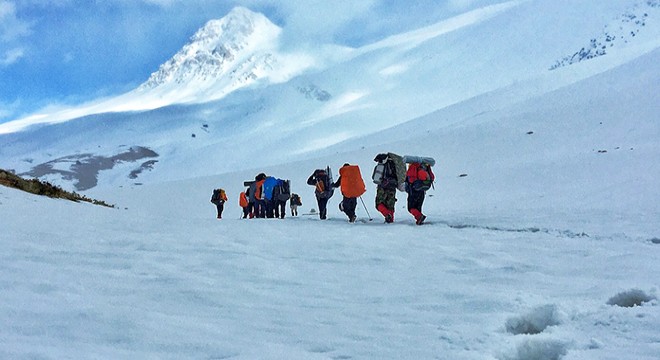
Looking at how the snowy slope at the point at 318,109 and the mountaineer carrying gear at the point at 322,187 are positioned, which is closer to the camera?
the mountaineer carrying gear at the point at 322,187

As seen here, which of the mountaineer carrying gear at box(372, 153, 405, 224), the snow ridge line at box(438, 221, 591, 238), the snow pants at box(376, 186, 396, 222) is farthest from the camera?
the snow pants at box(376, 186, 396, 222)

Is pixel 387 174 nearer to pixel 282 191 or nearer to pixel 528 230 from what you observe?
pixel 528 230

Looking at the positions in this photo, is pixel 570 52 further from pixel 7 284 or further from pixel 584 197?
pixel 7 284

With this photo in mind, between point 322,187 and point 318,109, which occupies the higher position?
point 318,109

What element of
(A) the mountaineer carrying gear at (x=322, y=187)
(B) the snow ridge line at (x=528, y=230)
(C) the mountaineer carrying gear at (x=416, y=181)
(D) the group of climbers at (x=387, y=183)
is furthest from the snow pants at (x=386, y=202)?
(A) the mountaineer carrying gear at (x=322, y=187)

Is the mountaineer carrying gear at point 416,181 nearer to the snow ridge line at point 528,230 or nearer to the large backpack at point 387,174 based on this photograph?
the large backpack at point 387,174

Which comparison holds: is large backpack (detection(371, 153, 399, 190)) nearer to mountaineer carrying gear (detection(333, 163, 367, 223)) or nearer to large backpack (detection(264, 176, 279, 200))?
mountaineer carrying gear (detection(333, 163, 367, 223))

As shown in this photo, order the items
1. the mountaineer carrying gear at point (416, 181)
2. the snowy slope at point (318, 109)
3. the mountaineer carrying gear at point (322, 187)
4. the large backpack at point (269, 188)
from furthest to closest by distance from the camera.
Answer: the snowy slope at point (318, 109) → the large backpack at point (269, 188) → the mountaineer carrying gear at point (322, 187) → the mountaineer carrying gear at point (416, 181)

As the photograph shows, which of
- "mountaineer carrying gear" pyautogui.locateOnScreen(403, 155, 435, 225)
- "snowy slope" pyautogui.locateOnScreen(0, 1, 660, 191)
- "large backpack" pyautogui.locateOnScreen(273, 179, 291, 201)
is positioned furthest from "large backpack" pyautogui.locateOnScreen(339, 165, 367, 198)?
"snowy slope" pyautogui.locateOnScreen(0, 1, 660, 191)

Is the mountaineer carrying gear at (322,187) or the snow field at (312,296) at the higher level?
the mountaineer carrying gear at (322,187)

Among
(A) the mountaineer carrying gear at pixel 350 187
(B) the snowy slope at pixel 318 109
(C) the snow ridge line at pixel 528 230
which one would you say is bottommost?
(C) the snow ridge line at pixel 528 230

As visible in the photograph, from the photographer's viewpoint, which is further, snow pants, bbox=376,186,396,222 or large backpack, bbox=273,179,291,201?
large backpack, bbox=273,179,291,201

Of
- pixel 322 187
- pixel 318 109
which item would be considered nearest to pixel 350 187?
pixel 322 187

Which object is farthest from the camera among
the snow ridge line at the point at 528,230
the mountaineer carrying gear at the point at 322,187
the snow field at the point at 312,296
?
the mountaineer carrying gear at the point at 322,187
